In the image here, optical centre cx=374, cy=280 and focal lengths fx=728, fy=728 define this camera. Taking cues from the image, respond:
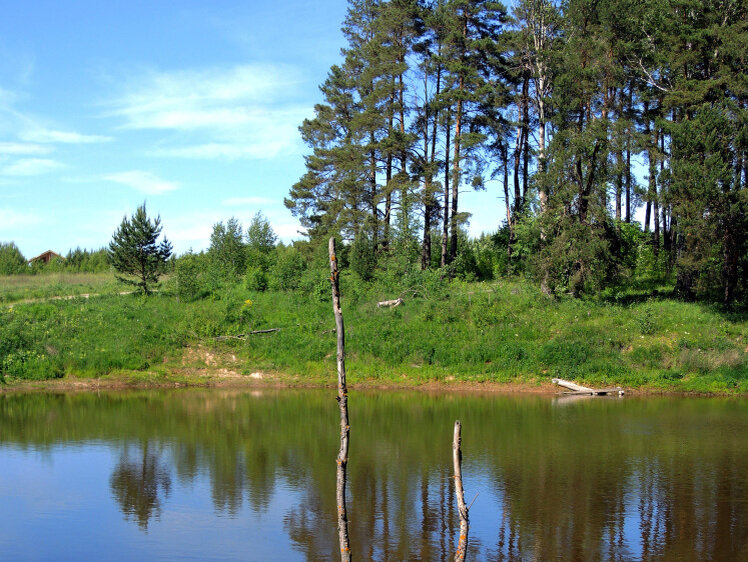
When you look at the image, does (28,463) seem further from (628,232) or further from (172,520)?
(628,232)

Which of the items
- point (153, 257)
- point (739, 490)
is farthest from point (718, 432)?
point (153, 257)

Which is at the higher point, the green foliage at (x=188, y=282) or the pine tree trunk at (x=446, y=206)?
the pine tree trunk at (x=446, y=206)

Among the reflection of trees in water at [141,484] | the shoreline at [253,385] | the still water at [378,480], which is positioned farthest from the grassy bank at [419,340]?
the reflection of trees in water at [141,484]

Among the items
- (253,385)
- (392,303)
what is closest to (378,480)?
(253,385)

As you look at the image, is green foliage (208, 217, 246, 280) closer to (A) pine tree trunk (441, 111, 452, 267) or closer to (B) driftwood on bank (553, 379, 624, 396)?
(A) pine tree trunk (441, 111, 452, 267)

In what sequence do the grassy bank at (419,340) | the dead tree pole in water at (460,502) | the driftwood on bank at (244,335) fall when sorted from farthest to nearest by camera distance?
the driftwood on bank at (244,335) → the grassy bank at (419,340) → the dead tree pole in water at (460,502)

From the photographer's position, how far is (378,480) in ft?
45.9

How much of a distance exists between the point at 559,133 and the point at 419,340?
10683 millimetres

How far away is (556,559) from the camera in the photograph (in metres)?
9.83

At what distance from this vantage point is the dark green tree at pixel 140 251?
115ft

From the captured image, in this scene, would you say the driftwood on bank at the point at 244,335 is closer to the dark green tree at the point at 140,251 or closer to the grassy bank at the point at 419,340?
the grassy bank at the point at 419,340

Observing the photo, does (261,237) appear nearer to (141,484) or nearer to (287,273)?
(287,273)

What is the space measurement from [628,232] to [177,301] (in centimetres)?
2385

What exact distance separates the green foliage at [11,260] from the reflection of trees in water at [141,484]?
40252mm
